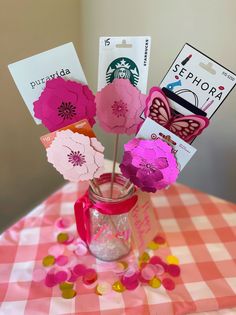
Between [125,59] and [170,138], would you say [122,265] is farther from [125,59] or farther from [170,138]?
[125,59]

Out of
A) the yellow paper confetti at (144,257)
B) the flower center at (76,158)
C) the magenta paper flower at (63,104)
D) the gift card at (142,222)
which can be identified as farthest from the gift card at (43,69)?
the yellow paper confetti at (144,257)

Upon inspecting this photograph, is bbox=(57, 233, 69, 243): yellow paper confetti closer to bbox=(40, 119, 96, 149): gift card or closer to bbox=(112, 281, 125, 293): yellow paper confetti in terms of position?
bbox=(112, 281, 125, 293): yellow paper confetti

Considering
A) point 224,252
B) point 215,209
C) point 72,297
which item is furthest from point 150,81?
point 72,297

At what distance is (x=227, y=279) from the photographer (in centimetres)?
70

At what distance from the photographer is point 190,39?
0.92 metres

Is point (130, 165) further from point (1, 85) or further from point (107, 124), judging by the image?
point (1, 85)

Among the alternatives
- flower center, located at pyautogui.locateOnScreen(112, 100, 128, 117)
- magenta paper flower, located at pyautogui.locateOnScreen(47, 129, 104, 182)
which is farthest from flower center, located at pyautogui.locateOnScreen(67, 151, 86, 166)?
flower center, located at pyautogui.locateOnScreen(112, 100, 128, 117)

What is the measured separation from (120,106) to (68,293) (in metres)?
0.36

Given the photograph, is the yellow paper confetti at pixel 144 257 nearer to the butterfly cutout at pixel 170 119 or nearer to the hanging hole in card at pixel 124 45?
the butterfly cutout at pixel 170 119

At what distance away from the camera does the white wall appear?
0.88m

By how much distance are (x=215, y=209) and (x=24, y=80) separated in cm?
55

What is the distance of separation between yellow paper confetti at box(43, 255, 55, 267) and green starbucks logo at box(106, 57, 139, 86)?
383mm

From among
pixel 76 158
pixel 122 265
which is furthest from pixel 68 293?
pixel 76 158

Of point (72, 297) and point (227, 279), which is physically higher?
point (227, 279)
